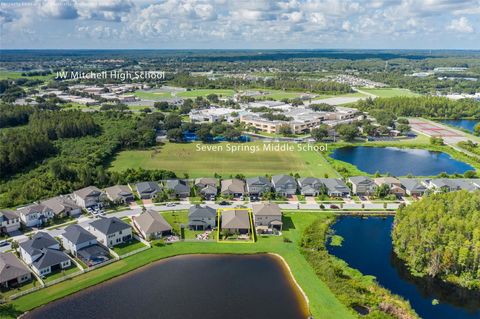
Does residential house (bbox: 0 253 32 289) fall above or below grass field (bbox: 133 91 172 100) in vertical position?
below

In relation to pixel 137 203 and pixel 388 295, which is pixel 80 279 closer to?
pixel 137 203

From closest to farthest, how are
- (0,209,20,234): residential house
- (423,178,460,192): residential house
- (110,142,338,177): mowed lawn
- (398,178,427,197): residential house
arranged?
(0,209,20,234): residential house
(423,178,460,192): residential house
(398,178,427,197): residential house
(110,142,338,177): mowed lawn

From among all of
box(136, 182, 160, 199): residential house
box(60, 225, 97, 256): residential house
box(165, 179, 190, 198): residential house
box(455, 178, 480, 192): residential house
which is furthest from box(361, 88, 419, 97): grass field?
box(60, 225, 97, 256): residential house

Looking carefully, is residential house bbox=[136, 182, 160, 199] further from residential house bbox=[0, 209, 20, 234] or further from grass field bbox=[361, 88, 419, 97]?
grass field bbox=[361, 88, 419, 97]

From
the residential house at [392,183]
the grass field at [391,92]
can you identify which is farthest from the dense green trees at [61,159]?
the grass field at [391,92]

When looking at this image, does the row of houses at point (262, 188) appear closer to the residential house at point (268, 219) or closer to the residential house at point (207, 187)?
the residential house at point (207, 187)

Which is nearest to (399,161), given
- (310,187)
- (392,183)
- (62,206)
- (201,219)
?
(392,183)

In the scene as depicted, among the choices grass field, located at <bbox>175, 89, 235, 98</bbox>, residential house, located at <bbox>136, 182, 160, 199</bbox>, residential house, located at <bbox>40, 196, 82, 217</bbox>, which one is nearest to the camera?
residential house, located at <bbox>40, 196, 82, 217</bbox>
